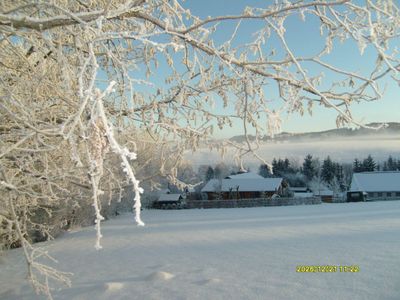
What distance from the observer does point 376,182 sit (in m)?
58.9

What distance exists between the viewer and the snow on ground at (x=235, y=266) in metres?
7.71

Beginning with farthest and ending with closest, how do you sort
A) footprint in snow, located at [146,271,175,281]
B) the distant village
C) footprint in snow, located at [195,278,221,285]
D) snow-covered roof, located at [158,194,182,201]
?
snow-covered roof, located at [158,194,182,201], the distant village, footprint in snow, located at [146,271,175,281], footprint in snow, located at [195,278,221,285]

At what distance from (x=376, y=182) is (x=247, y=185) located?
20081 millimetres

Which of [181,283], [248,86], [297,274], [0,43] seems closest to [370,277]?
[297,274]

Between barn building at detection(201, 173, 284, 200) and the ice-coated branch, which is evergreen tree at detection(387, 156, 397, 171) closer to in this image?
barn building at detection(201, 173, 284, 200)

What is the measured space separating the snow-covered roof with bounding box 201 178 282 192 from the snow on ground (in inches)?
1473

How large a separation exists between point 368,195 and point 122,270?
5426 cm

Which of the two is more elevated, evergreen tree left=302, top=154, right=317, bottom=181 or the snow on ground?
evergreen tree left=302, top=154, right=317, bottom=181

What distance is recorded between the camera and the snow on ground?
7715 mm

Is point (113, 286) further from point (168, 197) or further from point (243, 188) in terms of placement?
point (168, 197)

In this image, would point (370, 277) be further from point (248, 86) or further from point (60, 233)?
point (60, 233)
